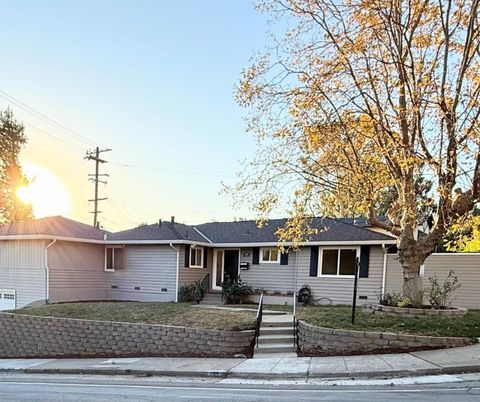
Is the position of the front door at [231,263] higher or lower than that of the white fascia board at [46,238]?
lower

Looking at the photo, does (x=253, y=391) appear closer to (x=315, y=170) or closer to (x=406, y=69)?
(x=315, y=170)

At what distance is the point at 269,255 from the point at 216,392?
1196 cm

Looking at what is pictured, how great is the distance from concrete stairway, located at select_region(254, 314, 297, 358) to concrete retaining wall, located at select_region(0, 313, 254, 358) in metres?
0.31

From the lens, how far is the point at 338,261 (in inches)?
668

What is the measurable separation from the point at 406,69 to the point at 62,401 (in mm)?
10044

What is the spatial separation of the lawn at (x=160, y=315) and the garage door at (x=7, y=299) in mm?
4813

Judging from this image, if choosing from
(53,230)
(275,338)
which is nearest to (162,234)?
(53,230)

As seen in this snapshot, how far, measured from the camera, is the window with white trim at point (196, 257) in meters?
19.2

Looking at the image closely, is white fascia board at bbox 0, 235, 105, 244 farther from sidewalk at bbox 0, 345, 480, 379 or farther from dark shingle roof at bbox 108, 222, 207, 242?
sidewalk at bbox 0, 345, 480, 379

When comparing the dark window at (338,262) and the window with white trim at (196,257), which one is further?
the window with white trim at (196,257)

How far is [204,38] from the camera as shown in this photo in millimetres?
13367

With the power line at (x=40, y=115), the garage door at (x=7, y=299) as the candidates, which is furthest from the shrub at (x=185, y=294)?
the power line at (x=40, y=115)

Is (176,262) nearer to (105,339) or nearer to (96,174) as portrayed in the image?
(105,339)

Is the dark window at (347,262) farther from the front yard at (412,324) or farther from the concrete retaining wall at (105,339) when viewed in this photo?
the concrete retaining wall at (105,339)
